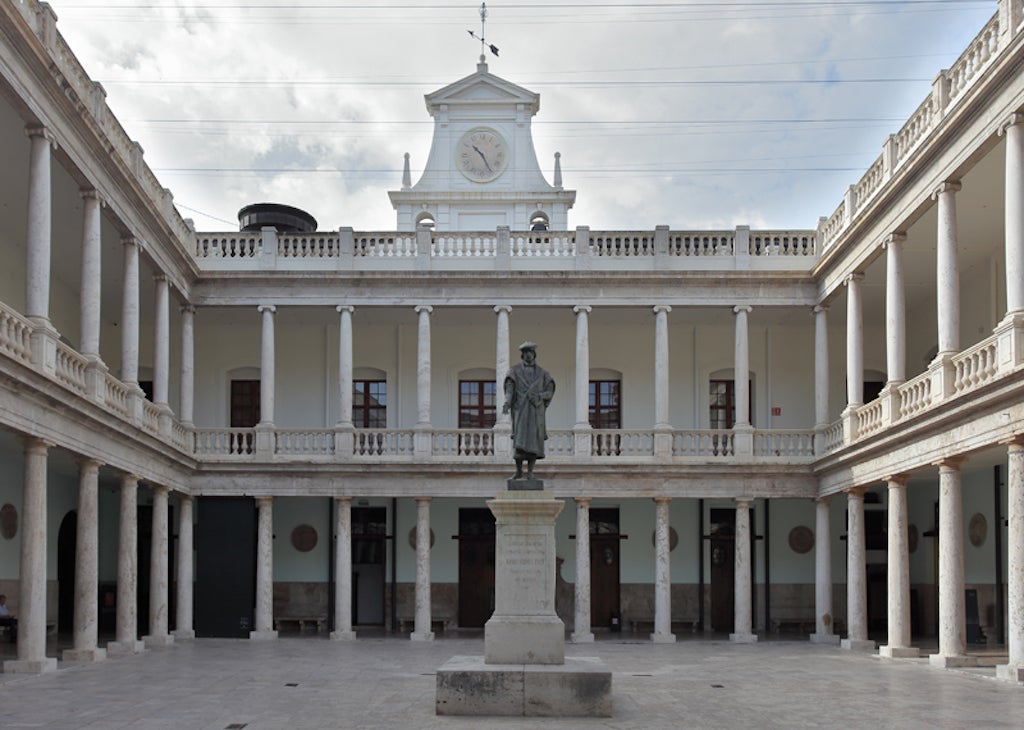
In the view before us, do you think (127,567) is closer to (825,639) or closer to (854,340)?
(825,639)

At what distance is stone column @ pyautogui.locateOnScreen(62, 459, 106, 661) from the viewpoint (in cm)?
2008

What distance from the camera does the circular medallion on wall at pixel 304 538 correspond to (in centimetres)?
3097

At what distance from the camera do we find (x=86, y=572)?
20375mm

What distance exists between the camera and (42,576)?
17703 mm

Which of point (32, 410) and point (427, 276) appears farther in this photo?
point (427, 276)

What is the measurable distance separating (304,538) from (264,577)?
148 inches

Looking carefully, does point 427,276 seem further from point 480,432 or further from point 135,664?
point 135,664

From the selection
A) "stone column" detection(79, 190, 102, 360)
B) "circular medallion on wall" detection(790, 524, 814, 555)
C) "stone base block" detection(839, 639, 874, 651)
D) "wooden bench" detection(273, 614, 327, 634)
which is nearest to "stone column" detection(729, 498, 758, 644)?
"stone base block" detection(839, 639, 874, 651)

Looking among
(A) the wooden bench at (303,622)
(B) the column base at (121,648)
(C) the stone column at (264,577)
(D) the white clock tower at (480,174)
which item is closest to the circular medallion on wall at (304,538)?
(A) the wooden bench at (303,622)

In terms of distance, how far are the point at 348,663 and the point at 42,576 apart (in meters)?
5.39

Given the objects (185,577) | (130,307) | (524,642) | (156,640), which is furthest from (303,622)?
(524,642)

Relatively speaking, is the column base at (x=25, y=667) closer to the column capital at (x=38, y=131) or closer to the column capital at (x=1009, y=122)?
the column capital at (x=38, y=131)

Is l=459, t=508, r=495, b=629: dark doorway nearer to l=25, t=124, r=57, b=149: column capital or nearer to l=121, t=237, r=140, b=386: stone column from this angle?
l=121, t=237, r=140, b=386: stone column

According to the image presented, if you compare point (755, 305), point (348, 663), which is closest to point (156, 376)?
point (348, 663)
